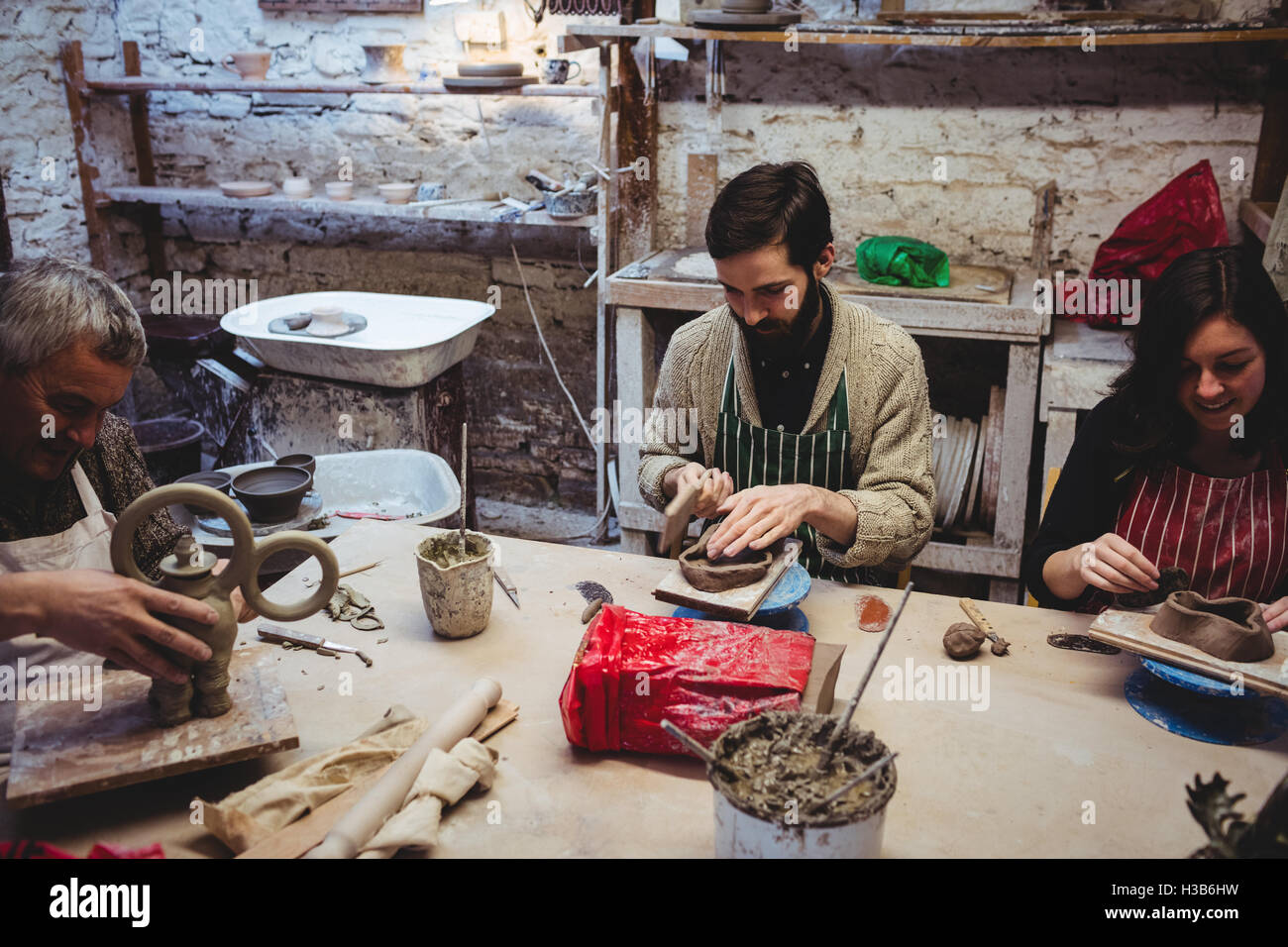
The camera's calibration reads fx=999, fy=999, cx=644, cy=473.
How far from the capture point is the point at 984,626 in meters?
2.17

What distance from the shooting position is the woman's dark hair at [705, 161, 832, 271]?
2.40m

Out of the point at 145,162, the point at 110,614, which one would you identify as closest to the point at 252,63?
the point at 145,162

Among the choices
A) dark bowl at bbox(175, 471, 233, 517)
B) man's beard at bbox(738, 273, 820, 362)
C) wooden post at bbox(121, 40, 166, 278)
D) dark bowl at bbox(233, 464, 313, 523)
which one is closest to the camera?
man's beard at bbox(738, 273, 820, 362)

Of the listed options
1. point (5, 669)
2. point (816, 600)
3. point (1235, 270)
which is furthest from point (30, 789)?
point (1235, 270)

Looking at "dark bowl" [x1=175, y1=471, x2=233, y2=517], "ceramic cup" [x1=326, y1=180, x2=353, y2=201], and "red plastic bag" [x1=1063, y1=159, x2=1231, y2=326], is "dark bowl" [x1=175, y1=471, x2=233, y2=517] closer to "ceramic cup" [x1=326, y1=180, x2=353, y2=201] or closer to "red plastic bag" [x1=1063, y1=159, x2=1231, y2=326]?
"ceramic cup" [x1=326, y1=180, x2=353, y2=201]

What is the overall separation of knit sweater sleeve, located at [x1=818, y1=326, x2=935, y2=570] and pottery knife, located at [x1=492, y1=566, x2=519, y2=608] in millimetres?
804

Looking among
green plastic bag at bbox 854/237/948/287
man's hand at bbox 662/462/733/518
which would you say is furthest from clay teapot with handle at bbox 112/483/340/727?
green plastic bag at bbox 854/237/948/287

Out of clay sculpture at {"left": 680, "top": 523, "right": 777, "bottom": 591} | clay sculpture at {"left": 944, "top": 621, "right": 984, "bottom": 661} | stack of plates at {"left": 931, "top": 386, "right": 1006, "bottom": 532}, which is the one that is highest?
clay sculpture at {"left": 680, "top": 523, "right": 777, "bottom": 591}

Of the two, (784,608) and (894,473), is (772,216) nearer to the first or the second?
(894,473)

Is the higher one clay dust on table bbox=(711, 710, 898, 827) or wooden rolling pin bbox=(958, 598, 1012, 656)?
clay dust on table bbox=(711, 710, 898, 827)

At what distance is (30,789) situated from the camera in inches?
60.1

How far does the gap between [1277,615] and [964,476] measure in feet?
7.13

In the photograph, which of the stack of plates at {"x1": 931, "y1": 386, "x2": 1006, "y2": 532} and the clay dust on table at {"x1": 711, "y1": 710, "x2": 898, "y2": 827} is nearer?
the clay dust on table at {"x1": 711, "y1": 710, "x2": 898, "y2": 827}

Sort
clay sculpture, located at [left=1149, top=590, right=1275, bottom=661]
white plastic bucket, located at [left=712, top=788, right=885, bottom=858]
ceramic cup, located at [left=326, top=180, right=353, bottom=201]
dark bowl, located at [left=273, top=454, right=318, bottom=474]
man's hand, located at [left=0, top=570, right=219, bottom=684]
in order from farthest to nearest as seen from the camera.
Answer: ceramic cup, located at [left=326, top=180, right=353, bottom=201]
dark bowl, located at [left=273, top=454, right=318, bottom=474]
clay sculpture, located at [left=1149, top=590, right=1275, bottom=661]
man's hand, located at [left=0, top=570, right=219, bottom=684]
white plastic bucket, located at [left=712, top=788, right=885, bottom=858]
